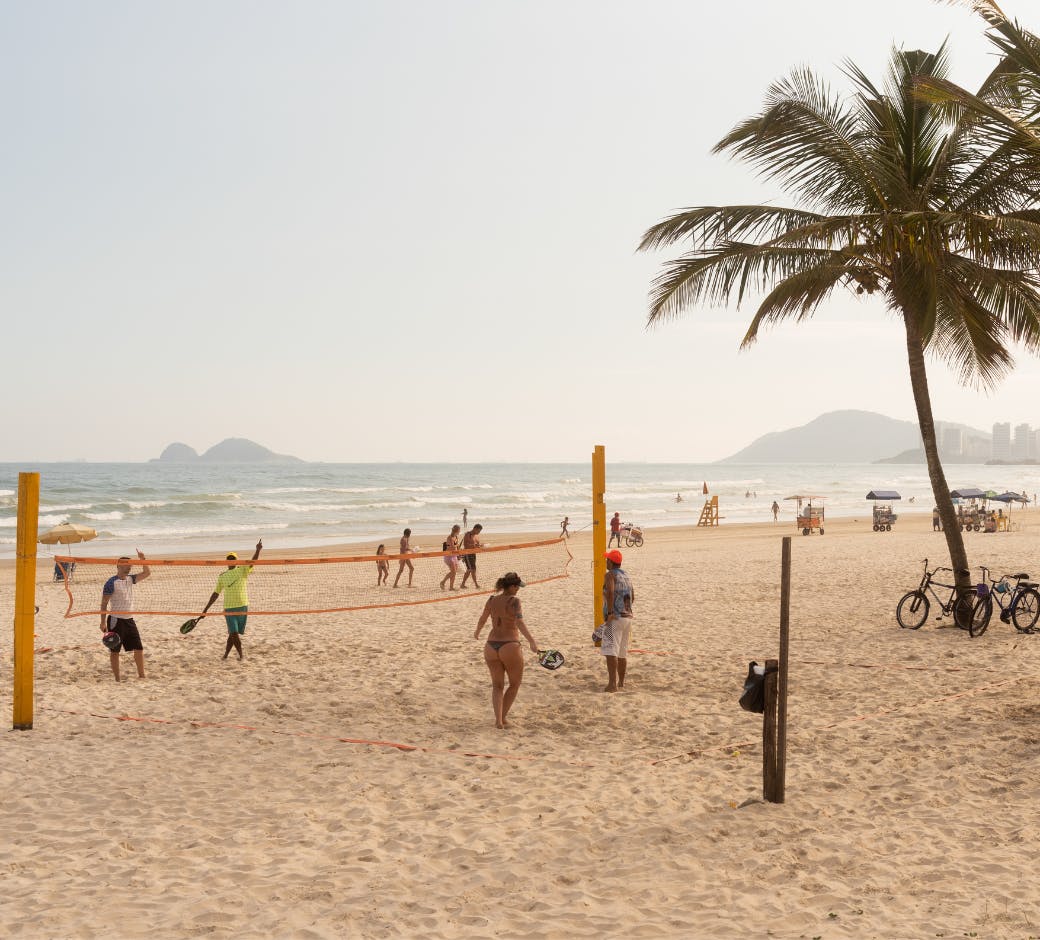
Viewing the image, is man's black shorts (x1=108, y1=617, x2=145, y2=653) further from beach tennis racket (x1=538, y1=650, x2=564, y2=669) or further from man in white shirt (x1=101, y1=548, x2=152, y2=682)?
beach tennis racket (x1=538, y1=650, x2=564, y2=669)

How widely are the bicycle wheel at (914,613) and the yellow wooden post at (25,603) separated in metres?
11.6

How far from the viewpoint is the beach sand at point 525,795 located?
16.2 feet

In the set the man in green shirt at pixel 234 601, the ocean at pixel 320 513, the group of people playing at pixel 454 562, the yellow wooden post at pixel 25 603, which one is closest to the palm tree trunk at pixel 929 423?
the group of people playing at pixel 454 562

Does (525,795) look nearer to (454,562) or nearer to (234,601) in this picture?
(234,601)

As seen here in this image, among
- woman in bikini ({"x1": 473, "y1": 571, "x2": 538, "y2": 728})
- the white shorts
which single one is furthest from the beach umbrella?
woman in bikini ({"x1": 473, "y1": 571, "x2": 538, "y2": 728})

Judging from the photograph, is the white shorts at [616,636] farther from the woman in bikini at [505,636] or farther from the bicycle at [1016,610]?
the bicycle at [1016,610]

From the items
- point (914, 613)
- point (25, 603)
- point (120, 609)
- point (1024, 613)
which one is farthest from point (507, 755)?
point (1024, 613)

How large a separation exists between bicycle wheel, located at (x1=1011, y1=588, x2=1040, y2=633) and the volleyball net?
6.73 metres

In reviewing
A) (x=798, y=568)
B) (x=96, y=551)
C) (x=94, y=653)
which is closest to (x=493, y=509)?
(x=96, y=551)

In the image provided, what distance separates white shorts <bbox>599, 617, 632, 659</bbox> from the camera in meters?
9.75

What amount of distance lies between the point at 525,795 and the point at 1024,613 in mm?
9678

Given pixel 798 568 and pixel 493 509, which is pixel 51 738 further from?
pixel 493 509

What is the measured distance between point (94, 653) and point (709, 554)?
61.5 feet

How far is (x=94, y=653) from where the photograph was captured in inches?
487
